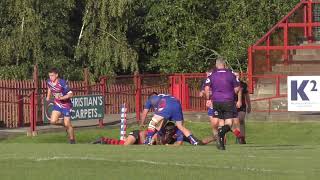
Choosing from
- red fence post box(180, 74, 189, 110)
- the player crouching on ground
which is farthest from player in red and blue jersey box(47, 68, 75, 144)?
red fence post box(180, 74, 189, 110)

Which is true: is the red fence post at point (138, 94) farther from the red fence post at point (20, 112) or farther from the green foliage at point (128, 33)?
the green foliage at point (128, 33)

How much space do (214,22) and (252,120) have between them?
1287cm

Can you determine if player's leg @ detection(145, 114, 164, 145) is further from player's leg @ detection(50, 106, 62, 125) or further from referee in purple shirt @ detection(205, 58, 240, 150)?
player's leg @ detection(50, 106, 62, 125)

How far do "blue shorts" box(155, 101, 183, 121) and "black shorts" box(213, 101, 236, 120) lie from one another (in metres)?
1.76

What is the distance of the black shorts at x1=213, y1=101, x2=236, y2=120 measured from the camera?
1380 cm

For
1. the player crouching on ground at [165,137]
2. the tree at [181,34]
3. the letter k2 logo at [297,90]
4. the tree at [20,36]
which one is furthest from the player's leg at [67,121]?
the tree at [181,34]

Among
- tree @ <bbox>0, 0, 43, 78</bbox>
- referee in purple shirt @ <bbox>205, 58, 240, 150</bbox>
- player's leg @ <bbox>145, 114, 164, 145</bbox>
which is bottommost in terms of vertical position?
player's leg @ <bbox>145, 114, 164, 145</bbox>

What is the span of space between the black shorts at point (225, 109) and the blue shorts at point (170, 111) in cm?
176

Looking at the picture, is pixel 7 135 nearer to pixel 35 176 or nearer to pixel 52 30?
pixel 52 30

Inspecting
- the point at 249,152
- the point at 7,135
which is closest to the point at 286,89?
the point at 7,135

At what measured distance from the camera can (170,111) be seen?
51.1ft

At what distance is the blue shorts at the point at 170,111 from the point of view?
1557 centimetres

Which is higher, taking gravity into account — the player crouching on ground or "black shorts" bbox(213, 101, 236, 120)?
"black shorts" bbox(213, 101, 236, 120)

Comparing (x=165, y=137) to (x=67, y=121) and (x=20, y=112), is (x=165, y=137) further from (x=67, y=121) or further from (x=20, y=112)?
(x=20, y=112)
